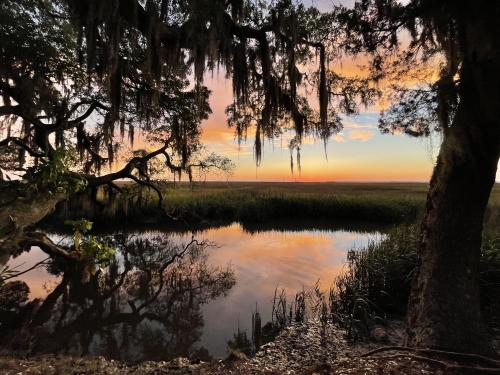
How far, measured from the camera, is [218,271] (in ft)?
31.5

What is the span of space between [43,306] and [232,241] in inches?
340

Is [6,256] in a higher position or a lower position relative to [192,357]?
higher

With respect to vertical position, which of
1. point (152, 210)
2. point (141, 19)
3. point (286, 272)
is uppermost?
point (141, 19)

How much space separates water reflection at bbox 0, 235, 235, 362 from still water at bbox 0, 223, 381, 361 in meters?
0.02

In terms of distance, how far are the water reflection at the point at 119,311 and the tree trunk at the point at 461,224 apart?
3.33m

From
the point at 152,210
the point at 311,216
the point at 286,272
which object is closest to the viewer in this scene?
the point at 286,272

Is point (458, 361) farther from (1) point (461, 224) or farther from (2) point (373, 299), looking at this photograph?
(2) point (373, 299)

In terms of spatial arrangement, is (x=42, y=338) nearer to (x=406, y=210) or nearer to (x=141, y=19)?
(x=141, y=19)

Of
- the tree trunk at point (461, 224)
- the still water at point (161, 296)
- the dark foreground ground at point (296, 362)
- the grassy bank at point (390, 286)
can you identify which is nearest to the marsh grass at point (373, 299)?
the grassy bank at point (390, 286)

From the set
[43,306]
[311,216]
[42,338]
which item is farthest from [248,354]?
[311,216]

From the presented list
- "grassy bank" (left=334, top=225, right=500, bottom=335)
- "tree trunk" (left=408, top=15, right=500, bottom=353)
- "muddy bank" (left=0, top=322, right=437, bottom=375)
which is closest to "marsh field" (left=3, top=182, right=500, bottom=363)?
"grassy bank" (left=334, top=225, right=500, bottom=335)

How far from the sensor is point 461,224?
3557mm

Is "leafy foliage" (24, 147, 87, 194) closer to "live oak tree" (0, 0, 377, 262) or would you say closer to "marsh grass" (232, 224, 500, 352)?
"live oak tree" (0, 0, 377, 262)

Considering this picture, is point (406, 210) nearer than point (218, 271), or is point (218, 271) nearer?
point (218, 271)
